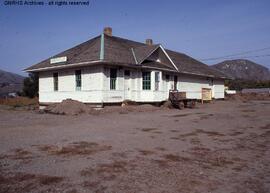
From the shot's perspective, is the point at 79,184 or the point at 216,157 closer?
the point at 79,184

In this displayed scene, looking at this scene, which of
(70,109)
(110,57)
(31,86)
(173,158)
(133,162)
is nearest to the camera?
(133,162)

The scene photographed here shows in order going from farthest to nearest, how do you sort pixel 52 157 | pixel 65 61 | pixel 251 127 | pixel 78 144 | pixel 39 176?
pixel 65 61 < pixel 251 127 < pixel 78 144 < pixel 52 157 < pixel 39 176

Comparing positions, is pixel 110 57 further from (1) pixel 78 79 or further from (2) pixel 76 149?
(2) pixel 76 149

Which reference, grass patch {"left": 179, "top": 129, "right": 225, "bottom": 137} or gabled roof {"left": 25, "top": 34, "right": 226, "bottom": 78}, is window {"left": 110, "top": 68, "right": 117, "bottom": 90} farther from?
grass patch {"left": 179, "top": 129, "right": 225, "bottom": 137}

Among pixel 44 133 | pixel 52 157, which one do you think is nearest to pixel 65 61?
pixel 44 133

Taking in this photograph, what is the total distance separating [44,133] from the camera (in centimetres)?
1004

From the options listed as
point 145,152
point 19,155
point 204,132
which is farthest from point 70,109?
point 145,152

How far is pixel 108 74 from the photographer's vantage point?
20.3 m

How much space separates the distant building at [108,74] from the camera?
20109mm

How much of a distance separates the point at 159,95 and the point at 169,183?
18291 mm

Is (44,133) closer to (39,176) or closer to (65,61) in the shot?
(39,176)

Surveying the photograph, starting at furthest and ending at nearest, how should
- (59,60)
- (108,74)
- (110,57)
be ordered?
(59,60), (108,74), (110,57)

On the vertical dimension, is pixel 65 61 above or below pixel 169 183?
above

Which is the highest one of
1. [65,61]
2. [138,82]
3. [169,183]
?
[65,61]
